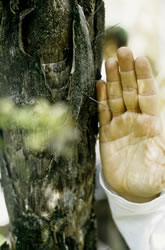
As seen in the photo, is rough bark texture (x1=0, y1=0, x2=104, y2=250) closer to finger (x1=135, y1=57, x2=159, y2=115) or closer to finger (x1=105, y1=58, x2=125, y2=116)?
finger (x1=105, y1=58, x2=125, y2=116)

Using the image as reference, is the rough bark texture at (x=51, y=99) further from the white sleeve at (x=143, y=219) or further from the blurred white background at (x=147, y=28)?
the blurred white background at (x=147, y=28)

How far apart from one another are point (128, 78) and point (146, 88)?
3.2 inches

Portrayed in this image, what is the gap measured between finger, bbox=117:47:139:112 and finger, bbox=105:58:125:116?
2 cm

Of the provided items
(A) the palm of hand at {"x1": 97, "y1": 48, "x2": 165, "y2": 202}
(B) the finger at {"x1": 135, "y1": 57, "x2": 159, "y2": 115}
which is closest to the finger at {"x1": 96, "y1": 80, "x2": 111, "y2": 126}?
(A) the palm of hand at {"x1": 97, "y1": 48, "x2": 165, "y2": 202}

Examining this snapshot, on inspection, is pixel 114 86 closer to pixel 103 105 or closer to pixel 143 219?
pixel 103 105

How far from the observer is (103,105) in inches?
35.9

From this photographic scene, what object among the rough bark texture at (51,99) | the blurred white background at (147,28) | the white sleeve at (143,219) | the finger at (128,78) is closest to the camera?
the rough bark texture at (51,99)

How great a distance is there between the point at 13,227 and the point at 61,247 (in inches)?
9.0

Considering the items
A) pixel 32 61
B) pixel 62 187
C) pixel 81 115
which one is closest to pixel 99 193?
pixel 62 187

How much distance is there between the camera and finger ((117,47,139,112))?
0.84 metres

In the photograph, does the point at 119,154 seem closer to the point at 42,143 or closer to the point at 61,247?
the point at 42,143

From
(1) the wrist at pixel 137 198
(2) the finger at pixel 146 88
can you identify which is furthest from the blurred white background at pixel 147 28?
(1) the wrist at pixel 137 198

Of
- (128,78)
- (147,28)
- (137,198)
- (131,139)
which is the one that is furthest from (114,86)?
(147,28)

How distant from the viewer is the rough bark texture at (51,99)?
71cm
